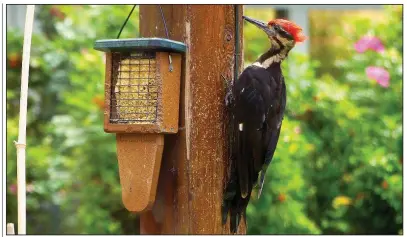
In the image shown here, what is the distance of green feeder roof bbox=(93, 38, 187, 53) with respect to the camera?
3.08m

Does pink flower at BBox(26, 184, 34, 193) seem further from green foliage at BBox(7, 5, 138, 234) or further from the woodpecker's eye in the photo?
the woodpecker's eye

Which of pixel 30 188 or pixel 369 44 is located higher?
pixel 369 44

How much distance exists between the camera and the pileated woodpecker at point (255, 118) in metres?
3.38

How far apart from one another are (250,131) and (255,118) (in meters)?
0.06

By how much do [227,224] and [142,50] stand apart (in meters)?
0.84

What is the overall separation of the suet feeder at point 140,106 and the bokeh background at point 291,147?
8.00 ft

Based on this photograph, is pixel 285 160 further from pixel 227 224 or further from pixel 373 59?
pixel 227 224

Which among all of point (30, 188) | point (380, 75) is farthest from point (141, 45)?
point (30, 188)

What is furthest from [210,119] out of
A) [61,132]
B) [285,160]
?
[61,132]

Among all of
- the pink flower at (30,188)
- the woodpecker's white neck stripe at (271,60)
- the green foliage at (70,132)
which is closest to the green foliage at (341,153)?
the green foliage at (70,132)

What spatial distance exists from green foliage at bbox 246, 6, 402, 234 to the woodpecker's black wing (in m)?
2.09

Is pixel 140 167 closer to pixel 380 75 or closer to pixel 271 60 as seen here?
pixel 271 60

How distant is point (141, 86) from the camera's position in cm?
324

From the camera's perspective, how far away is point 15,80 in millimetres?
6879
